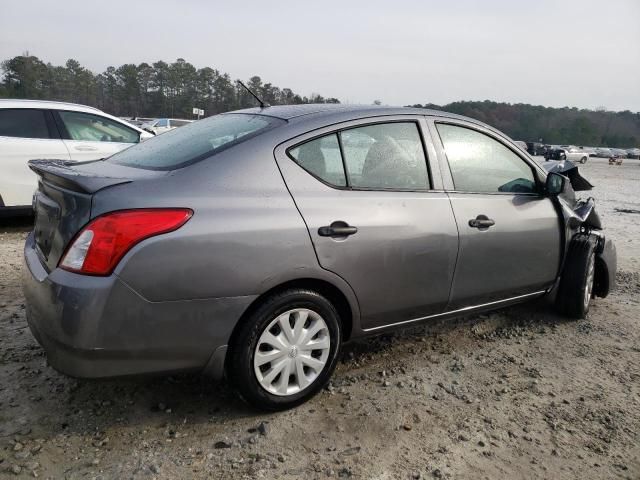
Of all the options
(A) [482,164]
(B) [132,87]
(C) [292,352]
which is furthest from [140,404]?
(B) [132,87]

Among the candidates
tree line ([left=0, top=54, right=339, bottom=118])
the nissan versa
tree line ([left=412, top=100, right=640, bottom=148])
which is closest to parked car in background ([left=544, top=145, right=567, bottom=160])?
the nissan versa

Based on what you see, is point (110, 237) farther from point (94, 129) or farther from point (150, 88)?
point (150, 88)

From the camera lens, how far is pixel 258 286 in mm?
2305

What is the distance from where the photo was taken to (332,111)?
9.39ft

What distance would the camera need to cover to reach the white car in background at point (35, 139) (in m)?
6.11

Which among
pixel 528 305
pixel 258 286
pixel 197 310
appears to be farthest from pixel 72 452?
pixel 528 305

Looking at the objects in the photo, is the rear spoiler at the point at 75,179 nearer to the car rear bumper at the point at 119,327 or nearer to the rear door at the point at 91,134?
the car rear bumper at the point at 119,327

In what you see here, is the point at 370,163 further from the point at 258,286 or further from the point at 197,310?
the point at 197,310

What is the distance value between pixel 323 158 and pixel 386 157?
18.0 inches

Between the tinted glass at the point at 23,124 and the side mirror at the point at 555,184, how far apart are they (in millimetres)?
5836

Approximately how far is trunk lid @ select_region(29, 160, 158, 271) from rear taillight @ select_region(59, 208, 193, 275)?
0.06m

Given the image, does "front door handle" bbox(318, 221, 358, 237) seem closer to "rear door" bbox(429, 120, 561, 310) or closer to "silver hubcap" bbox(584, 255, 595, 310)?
"rear door" bbox(429, 120, 561, 310)

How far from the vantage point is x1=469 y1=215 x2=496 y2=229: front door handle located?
3.08 metres

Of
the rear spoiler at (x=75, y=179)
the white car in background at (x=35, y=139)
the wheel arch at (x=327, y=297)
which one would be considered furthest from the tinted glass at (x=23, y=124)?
the wheel arch at (x=327, y=297)
